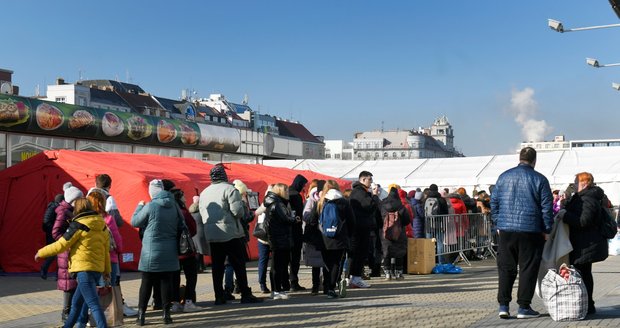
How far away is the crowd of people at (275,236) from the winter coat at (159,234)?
0.04 feet

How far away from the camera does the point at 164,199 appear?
10008 mm

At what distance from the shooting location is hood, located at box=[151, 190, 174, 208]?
9.98m

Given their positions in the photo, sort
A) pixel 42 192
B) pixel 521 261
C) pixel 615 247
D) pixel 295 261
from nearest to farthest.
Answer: pixel 521 261 → pixel 295 261 → pixel 42 192 → pixel 615 247

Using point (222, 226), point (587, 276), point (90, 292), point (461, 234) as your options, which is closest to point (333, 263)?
point (222, 226)

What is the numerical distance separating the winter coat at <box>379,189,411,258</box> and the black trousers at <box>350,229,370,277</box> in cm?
149

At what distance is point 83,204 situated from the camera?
28.6ft

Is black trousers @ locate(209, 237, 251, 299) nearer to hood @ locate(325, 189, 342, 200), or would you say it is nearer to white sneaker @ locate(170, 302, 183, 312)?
white sneaker @ locate(170, 302, 183, 312)

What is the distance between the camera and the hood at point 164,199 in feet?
32.7

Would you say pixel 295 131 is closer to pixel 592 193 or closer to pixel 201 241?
pixel 201 241

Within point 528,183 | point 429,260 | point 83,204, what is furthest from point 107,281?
point 429,260

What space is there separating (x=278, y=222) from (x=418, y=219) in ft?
19.7

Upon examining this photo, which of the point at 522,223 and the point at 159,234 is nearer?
the point at 522,223

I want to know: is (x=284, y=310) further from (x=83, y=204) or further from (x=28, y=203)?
(x=28, y=203)

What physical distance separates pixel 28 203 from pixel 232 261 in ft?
26.8
